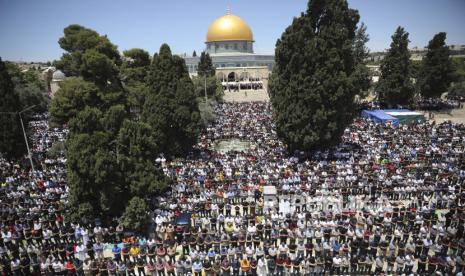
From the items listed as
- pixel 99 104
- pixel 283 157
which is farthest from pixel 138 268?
pixel 99 104

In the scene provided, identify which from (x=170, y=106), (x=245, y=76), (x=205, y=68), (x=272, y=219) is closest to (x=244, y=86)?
(x=245, y=76)

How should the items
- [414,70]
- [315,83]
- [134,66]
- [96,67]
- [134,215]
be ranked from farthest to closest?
[414,70] → [134,66] → [96,67] → [315,83] → [134,215]

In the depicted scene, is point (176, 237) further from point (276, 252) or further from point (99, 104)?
point (99, 104)

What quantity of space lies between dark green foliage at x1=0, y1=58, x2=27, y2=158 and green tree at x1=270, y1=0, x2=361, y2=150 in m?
19.0

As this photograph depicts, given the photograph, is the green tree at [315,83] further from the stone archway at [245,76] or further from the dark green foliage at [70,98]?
the stone archway at [245,76]

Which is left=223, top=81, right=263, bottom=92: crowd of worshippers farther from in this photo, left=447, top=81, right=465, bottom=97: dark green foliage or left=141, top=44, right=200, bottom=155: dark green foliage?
left=141, top=44, right=200, bottom=155: dark green foliage

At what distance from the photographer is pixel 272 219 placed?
1263cm

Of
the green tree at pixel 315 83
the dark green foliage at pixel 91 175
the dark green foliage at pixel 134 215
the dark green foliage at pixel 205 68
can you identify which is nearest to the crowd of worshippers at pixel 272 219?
the dark green foliage at pixel 134 215

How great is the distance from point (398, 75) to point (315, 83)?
22.3 metres

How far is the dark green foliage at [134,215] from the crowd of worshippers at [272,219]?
436 mm

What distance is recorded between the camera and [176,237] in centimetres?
1240

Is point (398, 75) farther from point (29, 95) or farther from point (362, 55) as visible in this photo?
point (29, 95)

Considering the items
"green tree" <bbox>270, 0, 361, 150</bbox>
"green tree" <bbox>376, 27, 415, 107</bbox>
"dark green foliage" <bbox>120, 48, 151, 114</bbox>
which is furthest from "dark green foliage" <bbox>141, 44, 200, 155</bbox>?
"green tree" <bbox>376, 27, 415, 107</bbox>

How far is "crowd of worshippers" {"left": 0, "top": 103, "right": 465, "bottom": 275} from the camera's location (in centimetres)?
1033
